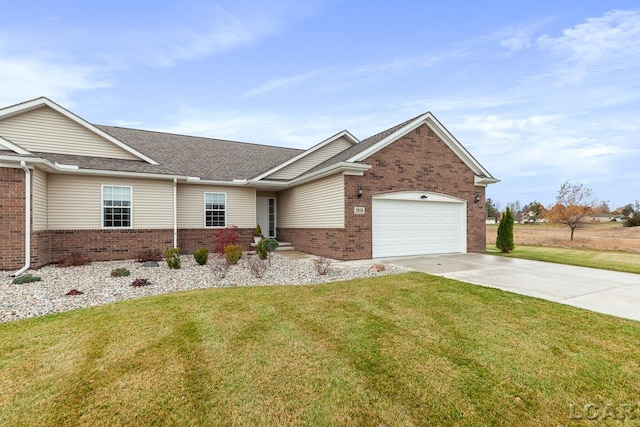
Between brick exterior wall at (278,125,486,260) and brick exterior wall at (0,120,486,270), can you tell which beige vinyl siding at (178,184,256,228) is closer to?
brick exterior wall at (0,120,486,270)

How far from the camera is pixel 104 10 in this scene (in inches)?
409

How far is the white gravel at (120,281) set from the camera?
581 cm

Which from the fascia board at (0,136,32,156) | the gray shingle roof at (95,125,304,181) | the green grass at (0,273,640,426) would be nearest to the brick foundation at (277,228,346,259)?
the gray shingle roof at (95,125,304,181)

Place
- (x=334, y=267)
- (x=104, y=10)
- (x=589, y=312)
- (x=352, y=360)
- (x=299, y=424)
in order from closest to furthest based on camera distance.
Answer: (x=299, y=424)
(x=352, y=360)
(x=589, y=312)
(x=334, y=267)
(x=104, y=10)

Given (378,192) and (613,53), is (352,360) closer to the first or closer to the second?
(378,192)

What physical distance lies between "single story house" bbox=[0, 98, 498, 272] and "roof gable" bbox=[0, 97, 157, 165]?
0.04 meters

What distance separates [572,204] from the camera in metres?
27.1

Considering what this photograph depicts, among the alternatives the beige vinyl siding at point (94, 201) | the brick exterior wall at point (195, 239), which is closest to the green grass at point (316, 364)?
the beige vinyl siding at point (94, 201)

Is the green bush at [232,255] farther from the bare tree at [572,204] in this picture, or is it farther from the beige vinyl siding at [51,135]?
the bare tree at [572,204]

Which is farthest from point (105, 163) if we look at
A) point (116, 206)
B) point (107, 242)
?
point (107, 242)

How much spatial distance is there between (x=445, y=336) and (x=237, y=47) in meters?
14.5

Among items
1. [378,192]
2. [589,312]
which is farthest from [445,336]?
[378,192]

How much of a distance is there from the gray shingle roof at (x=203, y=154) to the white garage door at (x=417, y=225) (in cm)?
692

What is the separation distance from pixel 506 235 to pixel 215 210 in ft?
44.8
